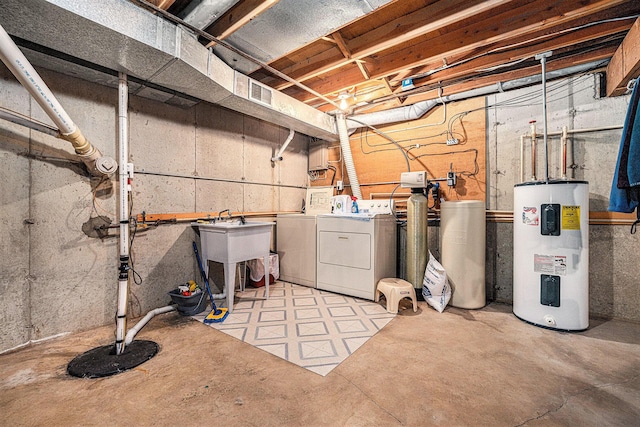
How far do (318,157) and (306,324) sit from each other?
274cm

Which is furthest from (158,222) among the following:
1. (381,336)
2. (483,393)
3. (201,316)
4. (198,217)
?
(483,393)

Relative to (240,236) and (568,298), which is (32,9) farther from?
(568,298)

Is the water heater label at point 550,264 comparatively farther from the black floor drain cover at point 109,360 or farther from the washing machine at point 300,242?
the black floor drain cover at point 109,360

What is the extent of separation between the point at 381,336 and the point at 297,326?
0.72m

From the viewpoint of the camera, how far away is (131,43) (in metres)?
1.82

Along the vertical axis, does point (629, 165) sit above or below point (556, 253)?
above

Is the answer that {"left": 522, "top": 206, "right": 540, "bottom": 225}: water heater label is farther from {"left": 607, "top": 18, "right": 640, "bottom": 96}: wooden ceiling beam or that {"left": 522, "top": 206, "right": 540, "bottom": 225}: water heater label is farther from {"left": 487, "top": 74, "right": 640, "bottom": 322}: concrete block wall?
{"left": 607, "top": 18, "right": 640, "bottom": 96}: wooden ceiling beam

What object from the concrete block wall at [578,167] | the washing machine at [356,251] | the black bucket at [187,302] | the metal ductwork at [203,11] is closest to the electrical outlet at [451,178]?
the concrete block wall at [578,167]

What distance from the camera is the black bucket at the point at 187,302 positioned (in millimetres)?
2619

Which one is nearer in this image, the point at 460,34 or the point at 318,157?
the point at 460,34

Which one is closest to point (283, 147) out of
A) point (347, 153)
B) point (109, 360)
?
point (347, 153)

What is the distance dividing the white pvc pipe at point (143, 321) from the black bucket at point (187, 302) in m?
0.09

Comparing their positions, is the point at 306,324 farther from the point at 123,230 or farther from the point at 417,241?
the point at 123,230

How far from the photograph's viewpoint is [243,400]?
150cm
